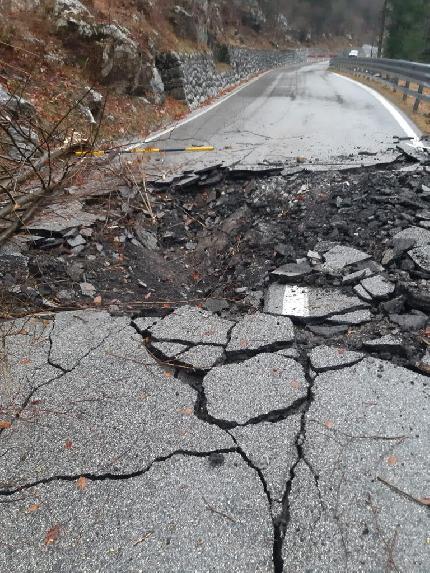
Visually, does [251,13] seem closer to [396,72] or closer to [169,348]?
[396,72]

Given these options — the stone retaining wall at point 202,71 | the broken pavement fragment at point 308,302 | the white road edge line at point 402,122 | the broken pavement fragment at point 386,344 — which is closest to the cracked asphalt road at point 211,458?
the broken pavement fragment at point 386,344

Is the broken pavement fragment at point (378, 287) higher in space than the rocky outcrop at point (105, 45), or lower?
lower

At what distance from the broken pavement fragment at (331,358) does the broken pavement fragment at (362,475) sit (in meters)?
0.08

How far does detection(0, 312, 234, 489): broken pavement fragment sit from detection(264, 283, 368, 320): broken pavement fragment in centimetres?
116

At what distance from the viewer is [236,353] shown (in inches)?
119

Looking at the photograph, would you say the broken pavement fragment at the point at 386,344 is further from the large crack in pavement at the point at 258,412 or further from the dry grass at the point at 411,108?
the dry grass at the point at 411,108

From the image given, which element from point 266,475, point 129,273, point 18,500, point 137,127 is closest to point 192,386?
point 266,475

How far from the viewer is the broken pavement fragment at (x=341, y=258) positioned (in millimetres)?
3930

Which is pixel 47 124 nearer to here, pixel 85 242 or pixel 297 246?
pixel 85 242

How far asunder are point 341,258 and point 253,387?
1910mm

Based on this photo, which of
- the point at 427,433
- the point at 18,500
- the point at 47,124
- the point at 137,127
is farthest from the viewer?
the point at 137,127

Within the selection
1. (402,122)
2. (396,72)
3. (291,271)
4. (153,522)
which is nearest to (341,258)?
(291,271)

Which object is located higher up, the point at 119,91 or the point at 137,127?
the point at 119,91

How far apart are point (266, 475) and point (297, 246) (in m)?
2.79
